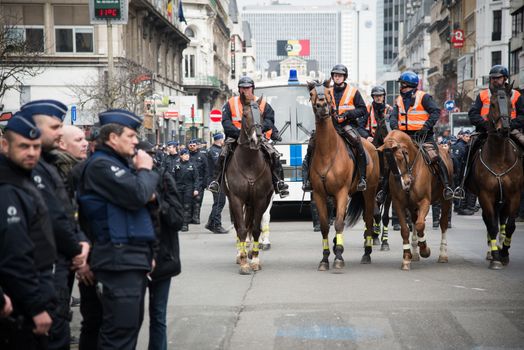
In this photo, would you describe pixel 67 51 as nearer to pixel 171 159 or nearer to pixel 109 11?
pixel 109 11

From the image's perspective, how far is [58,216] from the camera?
5.85 meters

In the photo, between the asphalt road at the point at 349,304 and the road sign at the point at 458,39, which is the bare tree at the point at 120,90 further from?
the road sign at the point at 458,39

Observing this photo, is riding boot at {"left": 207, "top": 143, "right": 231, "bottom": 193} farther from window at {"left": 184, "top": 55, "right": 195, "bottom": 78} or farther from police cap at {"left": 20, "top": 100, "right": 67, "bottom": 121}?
window at {"left": 184, "top": 55, "right": 195, "bottom": 78}

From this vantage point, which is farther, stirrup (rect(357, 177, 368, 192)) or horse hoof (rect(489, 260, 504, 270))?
stirrup (rect(357, 177, 368, 192))

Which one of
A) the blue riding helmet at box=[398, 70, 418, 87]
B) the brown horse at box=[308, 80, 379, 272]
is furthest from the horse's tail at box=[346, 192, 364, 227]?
the blue riding helmet at box=[398, 70, 418, 87]

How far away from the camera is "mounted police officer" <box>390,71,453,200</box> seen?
13.5 metres

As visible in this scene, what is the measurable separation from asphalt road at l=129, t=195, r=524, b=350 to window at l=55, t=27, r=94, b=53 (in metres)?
36.4

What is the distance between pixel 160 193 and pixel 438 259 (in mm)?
7999

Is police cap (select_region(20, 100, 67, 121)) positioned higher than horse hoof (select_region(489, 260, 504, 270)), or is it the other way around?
police cap (select_region(20, 100, 67, 121))

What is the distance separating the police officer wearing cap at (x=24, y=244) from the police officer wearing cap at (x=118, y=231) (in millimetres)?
555

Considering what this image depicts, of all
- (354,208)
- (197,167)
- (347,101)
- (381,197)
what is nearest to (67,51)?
(197,167)

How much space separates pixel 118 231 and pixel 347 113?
8.15m

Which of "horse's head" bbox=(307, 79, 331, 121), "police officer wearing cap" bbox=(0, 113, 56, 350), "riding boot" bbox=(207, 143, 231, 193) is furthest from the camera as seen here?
"riding boot" bbox=(207, 143, 231, 193)

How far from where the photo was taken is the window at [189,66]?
313 feet
